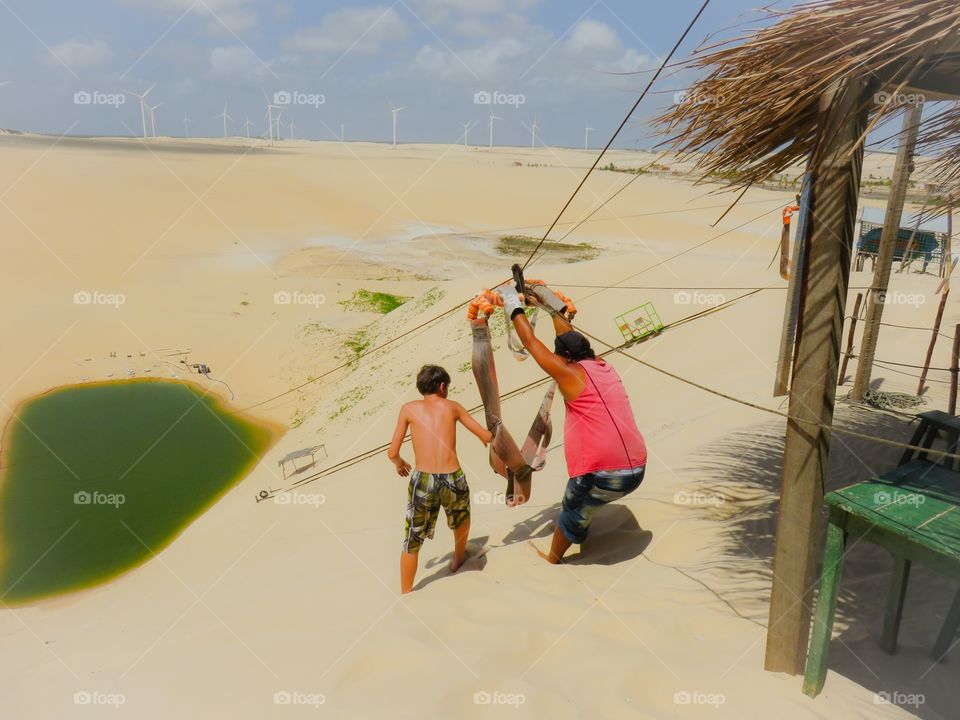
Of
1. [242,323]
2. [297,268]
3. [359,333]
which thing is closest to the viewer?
[359,333]

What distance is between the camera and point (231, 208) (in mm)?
29484

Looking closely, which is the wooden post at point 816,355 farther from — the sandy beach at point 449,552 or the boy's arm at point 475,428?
the boy's arm at point 475,428

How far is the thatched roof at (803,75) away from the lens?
8.49 ft

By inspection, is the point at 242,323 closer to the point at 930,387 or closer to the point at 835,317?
the point at 930,387

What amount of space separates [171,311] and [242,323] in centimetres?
203

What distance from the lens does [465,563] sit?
4.32 meters

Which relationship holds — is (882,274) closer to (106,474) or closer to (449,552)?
(449,552)

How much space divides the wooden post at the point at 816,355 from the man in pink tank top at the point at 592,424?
37.3 inches

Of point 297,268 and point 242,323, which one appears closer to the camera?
point 242,323

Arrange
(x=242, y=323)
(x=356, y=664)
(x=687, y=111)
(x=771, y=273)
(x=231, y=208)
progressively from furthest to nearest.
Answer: (x=231, y=208) → (x=242, y=323) → (x=771, y=273) → (x=687, y=111) → (x=356, y=664)

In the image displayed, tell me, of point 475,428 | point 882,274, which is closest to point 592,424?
point 475,428

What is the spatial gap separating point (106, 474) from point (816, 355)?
9.09 meters

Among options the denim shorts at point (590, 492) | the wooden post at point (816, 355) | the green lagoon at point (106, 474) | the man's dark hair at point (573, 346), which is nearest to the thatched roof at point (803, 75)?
the wooden post at point (816, 355)

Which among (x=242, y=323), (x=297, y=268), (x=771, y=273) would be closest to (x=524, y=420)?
(x=771, y=273)
